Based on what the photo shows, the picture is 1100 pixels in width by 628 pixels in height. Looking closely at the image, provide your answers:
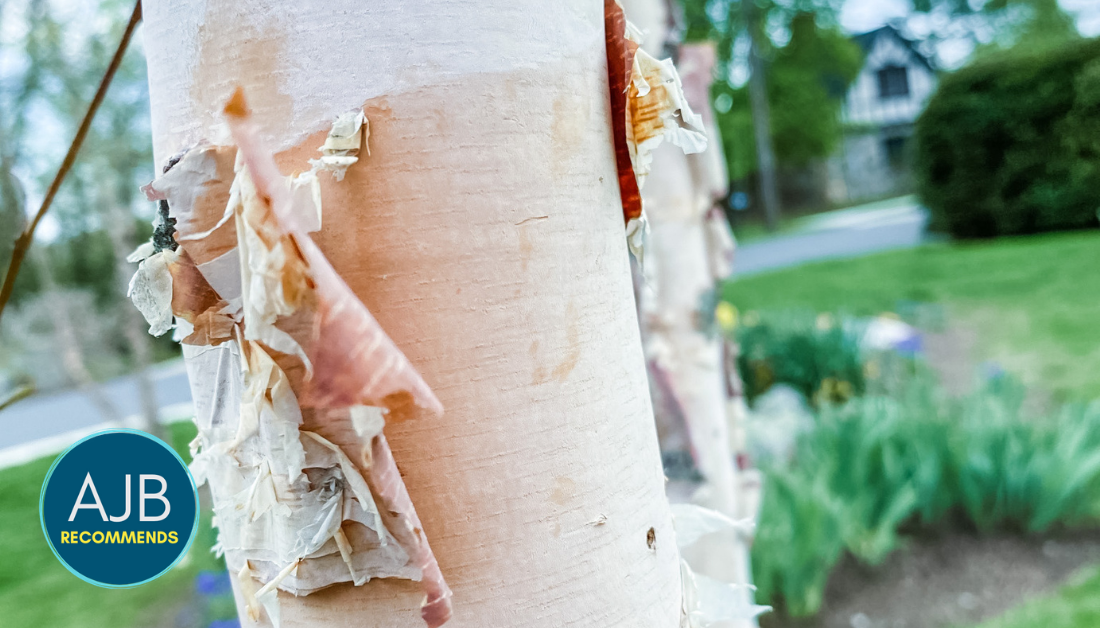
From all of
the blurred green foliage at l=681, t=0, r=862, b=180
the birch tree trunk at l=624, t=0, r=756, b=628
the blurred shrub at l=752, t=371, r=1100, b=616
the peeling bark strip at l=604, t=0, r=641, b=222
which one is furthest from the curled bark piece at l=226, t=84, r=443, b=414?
the blurred green foliage at l=681, t=0, r=862, b=180

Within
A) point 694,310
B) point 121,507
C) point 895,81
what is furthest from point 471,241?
point 895,81

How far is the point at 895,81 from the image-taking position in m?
18.8

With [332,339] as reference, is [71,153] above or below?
above

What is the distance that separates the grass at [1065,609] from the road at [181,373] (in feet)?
6.93

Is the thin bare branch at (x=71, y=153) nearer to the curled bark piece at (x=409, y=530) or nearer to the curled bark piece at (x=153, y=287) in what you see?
the curled bark piece at (x=153, y=287)

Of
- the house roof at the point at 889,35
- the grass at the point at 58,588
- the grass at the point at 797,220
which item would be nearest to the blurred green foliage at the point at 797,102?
the grass at the point at 797,220

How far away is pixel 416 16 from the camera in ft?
1.17

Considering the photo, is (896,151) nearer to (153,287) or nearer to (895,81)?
(895,81)

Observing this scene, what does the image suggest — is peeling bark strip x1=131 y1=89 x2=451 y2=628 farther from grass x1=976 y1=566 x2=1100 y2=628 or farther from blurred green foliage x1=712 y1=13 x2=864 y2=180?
blurred green foliage x1=712 y1=13 x2=864 y2=180

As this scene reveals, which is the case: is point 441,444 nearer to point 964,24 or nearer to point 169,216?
point 169,216

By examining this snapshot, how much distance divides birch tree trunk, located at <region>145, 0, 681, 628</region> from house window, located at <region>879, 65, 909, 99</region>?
20.6 metres

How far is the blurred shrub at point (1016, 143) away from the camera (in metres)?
7.00

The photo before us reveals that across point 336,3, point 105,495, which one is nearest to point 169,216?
point 336,3

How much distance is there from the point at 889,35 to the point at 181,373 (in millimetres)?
19437
